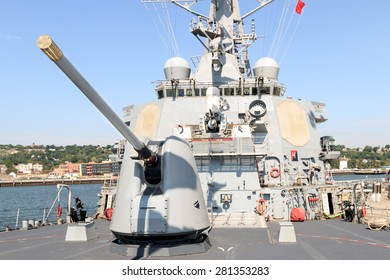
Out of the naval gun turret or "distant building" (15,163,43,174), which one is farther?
"distant building" (15,163,43,174)

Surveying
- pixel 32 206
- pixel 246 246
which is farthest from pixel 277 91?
pixel 32 206

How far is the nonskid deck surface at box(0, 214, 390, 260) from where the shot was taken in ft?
23.3

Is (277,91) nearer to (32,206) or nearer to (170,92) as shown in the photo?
(170,92)

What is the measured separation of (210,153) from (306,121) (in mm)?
5475

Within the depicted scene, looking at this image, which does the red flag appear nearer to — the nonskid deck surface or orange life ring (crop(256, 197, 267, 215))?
orange life ring (crop(256, 197, 267, 215))

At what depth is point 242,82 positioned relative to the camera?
654 inches

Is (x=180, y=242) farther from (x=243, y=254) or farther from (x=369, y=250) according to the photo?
(x=369, y=250)

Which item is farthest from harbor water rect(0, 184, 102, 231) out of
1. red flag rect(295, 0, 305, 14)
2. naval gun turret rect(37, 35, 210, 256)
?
red flag rect(295, 0, 305, 14)

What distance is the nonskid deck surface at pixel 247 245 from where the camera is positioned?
7.10 m

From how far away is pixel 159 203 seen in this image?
23.0 feet

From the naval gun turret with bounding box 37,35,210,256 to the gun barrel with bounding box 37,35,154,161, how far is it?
4.26 ft
